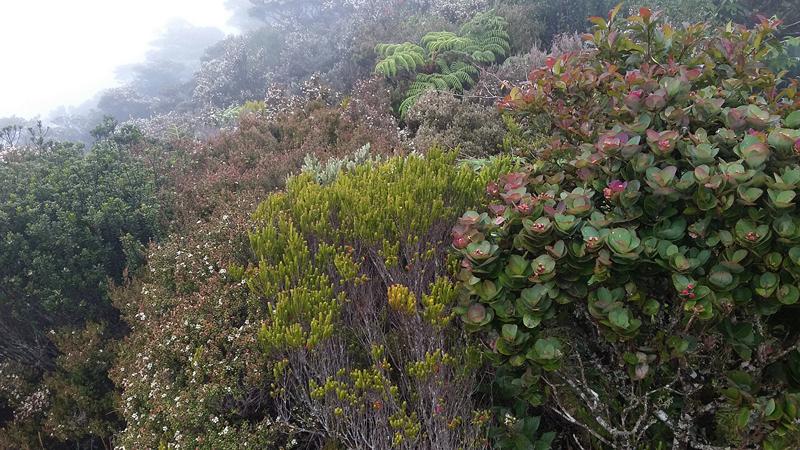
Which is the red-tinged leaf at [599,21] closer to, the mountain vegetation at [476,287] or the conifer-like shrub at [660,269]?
the mountain vegetation at [476,287]

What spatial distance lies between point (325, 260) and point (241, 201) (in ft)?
7.07

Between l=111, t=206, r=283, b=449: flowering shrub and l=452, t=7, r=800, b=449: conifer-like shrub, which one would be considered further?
l=111, t=206, r=283, b=449: flowering shrub

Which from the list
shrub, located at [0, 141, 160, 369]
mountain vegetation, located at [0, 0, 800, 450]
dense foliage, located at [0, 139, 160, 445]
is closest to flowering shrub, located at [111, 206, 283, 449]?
mountain vegetation, located at [0, 0, 800, 450]

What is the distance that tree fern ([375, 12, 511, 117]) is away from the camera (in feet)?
26.3

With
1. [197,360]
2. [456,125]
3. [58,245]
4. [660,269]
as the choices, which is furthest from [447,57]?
[660,269]

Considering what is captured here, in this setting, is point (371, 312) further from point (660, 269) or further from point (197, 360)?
point (660, 269)

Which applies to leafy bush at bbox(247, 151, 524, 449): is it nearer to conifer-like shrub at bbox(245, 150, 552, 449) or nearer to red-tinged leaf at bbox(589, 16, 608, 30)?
conifer-like shrub at bbox(245, 150, 552, 449)

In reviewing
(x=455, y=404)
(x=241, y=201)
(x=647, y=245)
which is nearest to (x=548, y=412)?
(x=455, y=404)

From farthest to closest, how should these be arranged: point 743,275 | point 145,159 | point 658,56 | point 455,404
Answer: point 145,159
point 658,56
point 455,404
point 743,275

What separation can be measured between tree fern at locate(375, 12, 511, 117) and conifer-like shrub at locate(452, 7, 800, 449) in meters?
5.44

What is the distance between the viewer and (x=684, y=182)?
1.97 m

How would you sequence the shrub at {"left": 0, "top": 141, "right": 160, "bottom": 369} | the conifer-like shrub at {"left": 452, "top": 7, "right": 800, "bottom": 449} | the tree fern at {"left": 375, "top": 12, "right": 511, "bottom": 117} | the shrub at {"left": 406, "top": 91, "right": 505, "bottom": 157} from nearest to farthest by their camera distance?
the conifer-like shrub at {"left": 452, "top": 7, "right": 800, "bottom": 449} < the shrub at {"left": 0, "top": 141, "right": 160, "bottom": 369} < the shrub at {"left": 406, "top": 91, "right": 505, "bottom": 157} < the tree fern at {"left": 375, "top": 12, "right": 511, "bottom": 117}

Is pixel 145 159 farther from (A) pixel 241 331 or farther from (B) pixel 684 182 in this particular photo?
(B) pixel 684 182

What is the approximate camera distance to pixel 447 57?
8.73m
